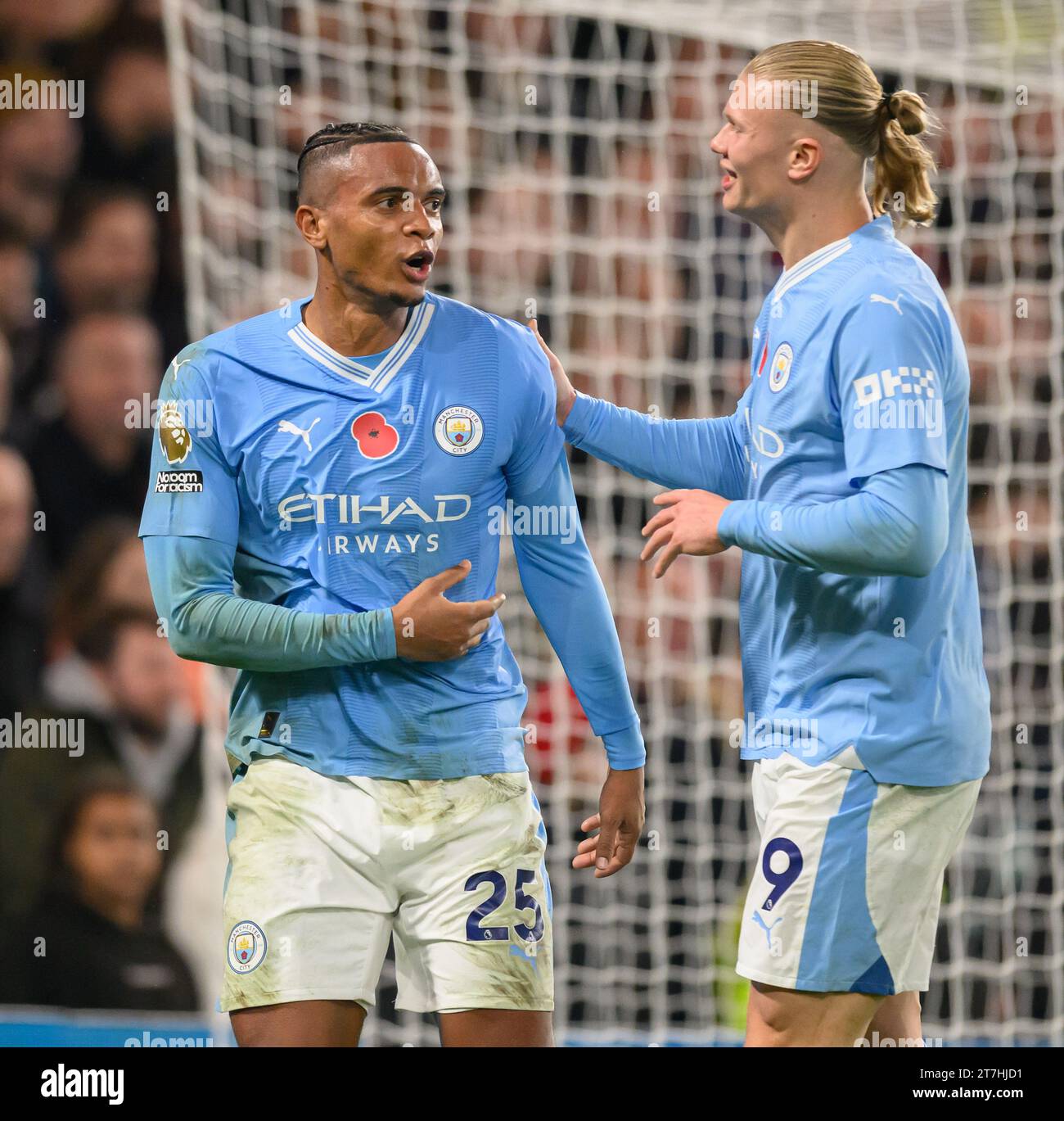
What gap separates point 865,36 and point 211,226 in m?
1.63

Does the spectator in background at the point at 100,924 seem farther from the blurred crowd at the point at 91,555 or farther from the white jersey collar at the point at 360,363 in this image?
the white jersey collar at the point at 360,363

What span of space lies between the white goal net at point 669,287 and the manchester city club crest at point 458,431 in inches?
62.4

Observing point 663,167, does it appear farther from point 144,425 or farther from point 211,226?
point 144,425

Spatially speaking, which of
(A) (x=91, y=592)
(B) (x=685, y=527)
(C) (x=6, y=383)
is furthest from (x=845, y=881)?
(C) (x=6, y=383)

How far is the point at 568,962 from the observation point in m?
3.73

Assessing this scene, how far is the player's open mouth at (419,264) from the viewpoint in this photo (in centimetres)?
221

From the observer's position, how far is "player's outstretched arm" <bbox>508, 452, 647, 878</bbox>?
90.3 inches

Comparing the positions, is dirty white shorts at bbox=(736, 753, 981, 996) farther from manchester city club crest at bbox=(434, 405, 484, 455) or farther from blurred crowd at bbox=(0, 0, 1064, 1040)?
blurred crowd at bbox=(0, 0, 1064, 1040)

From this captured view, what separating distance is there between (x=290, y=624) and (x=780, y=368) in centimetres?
77

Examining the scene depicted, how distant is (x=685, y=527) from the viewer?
215cm

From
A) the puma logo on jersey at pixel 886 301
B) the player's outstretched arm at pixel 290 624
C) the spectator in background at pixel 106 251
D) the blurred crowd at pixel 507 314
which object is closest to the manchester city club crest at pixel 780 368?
the puma logo on jersey at pixel 886 301

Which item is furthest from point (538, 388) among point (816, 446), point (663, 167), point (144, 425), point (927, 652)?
point (663, 167)

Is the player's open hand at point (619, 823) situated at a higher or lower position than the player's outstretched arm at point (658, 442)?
lower

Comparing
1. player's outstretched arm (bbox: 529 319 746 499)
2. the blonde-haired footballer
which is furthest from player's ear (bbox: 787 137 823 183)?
player's outstretched arm (bbox: 529 319 746 499)
